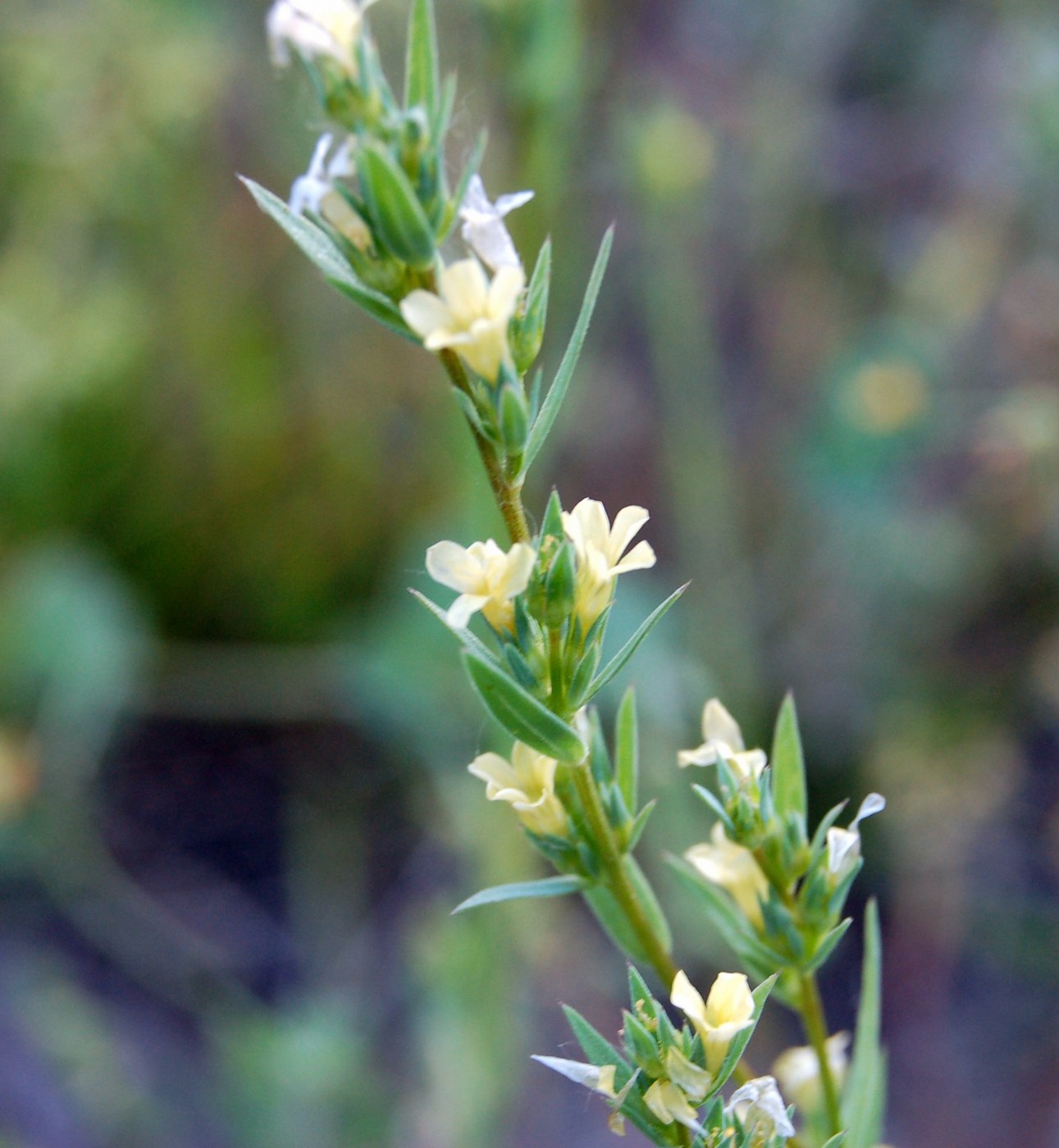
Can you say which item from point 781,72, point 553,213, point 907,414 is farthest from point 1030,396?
point 781,72

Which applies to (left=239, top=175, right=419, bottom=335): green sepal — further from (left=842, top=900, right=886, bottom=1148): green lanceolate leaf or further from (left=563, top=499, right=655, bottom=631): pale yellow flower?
(left=842, top=900, right=886, bottom=1148): green lanceolate leaf

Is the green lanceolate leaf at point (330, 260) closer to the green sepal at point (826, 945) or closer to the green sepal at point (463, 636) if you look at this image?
the green sepal at point (463, 636)

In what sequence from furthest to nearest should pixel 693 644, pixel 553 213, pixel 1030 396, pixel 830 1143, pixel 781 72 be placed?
pixel 781 72, pixel 693 644, pixel 1030 396, pixel 553 213, pixel 830 1143

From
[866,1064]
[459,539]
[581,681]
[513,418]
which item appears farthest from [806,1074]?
[459,539]

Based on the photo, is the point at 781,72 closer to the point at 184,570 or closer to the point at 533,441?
the point at 184,570

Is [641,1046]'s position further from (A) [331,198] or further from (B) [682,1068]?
(A) [331,198]

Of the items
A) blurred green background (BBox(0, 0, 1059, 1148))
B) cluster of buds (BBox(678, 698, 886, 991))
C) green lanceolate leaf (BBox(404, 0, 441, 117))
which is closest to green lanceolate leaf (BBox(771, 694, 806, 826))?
cluster of buds (BBox(678, 698, 886, 991))
